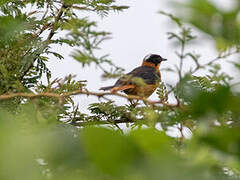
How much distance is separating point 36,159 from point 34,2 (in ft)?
7.46

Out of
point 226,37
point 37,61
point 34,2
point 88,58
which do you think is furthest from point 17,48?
point 226,37

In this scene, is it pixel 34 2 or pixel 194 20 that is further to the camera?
pixel 34 2

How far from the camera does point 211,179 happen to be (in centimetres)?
39

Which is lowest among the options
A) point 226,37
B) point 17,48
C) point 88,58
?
point 17,48

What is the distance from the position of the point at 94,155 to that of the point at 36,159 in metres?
0.06

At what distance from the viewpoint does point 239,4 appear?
0.42 meters

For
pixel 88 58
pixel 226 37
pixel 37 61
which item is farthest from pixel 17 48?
pixel 226 37

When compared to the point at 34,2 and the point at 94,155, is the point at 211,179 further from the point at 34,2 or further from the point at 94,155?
the point at 34,2

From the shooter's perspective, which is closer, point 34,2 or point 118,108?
point 118,108

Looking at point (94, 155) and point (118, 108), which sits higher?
point (94, 155)

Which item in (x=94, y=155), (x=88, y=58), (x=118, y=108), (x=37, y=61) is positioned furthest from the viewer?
(x=37, y=61)

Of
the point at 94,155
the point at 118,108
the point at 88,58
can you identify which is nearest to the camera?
the point at 94,155

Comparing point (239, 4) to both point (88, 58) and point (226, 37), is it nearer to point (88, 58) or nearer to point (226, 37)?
point (226, 37)

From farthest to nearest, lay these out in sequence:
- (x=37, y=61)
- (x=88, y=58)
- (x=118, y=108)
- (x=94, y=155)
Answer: (x=37, y=61) < (x=118, y=108) < (x=88, y=58) < (x=94, y=155)
